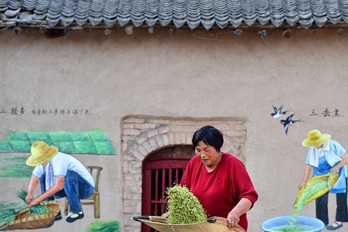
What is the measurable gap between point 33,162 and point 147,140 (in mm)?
1549

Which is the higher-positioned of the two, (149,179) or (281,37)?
(281,37)

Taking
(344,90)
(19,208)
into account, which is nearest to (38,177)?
(19,208)

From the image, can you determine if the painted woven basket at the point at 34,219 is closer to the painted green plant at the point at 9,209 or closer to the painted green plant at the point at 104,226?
the painted green plant at the point at 9,209

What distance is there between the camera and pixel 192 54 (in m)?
10.1

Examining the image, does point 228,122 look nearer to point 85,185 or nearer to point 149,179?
point 149,179

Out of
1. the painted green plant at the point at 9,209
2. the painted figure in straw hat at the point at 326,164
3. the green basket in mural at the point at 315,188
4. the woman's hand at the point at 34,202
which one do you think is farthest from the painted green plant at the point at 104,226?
the painted figure in straw hat at the point at 326,164

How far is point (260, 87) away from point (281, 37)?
71 centimetres

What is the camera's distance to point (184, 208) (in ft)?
19.1

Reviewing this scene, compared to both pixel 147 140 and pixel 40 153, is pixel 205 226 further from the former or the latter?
pixel 40 153

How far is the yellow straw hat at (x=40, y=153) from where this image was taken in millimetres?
10195

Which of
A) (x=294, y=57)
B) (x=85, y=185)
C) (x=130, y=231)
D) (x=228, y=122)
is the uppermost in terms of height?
(x=294, y=57)

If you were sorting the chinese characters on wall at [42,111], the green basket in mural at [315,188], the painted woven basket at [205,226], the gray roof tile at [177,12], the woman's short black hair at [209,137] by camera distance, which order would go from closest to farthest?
the painted woven basket at [205,226]
the woman's short black hair at [209,137]
the gray roof tile at [177,12]
the green basket in mural at [315,188]
the chinese characters on wall at [42,111]

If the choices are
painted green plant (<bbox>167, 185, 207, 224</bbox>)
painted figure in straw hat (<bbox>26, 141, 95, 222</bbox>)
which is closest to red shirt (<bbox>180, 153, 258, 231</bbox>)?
painted green plant (<bbox>167, 185, 207, 224</bbox>)

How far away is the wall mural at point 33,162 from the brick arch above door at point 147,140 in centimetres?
53
